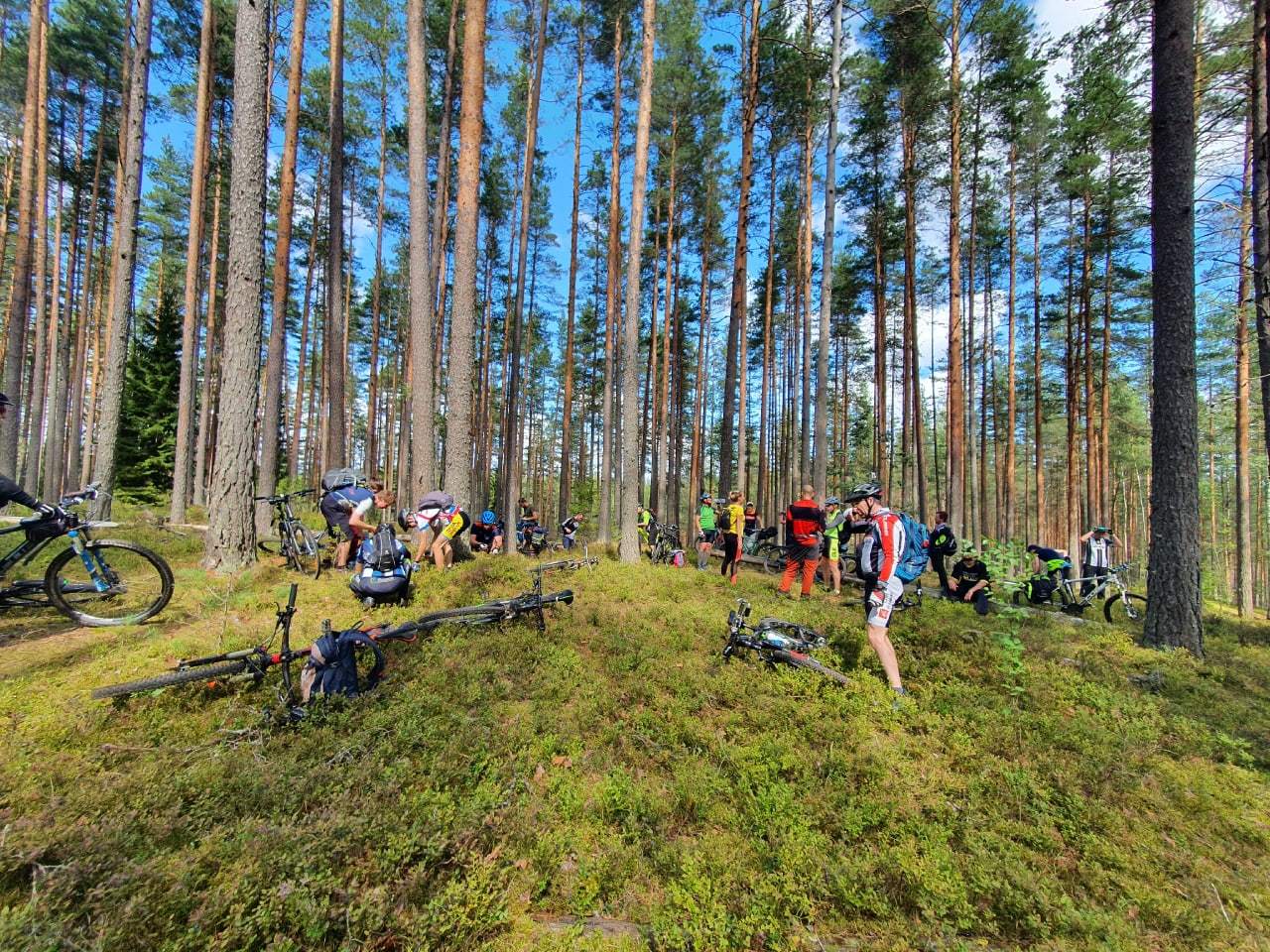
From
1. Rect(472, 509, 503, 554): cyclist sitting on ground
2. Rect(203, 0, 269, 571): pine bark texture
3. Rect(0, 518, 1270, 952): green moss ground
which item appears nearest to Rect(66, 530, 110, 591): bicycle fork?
Rect(0, 518, 1270, 952): green moss ground

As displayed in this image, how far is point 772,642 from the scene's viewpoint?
5.35m

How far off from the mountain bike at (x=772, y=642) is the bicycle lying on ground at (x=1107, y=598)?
6.71 meters

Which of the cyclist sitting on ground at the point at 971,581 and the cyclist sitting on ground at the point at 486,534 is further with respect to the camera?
the cyclist sitting on ground at the point at 486,534

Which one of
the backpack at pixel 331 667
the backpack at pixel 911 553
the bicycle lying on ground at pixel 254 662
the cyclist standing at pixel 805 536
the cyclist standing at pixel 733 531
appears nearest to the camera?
the bicycle lying on ground at pixel 254 662

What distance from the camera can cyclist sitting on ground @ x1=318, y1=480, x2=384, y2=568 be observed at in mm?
6484

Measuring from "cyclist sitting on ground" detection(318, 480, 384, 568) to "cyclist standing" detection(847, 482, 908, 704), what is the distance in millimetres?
6183

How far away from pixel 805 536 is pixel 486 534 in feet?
24.1

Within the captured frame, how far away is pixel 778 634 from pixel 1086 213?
68.9 ft

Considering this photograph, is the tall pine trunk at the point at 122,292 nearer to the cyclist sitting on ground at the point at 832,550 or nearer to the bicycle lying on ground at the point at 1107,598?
the cyclist sitting on ground at the point at 832,550

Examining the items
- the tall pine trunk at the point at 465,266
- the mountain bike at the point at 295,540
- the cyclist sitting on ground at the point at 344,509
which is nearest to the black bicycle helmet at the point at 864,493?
the cyclist sitting on ground at the point at 344,509

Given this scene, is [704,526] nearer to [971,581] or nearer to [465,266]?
[971,581]

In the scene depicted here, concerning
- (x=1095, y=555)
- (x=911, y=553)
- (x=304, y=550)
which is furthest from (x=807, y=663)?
(x=1095, y=555)

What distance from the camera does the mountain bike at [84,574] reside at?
4.41m

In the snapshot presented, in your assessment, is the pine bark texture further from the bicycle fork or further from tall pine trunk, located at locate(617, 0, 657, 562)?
tall pine trunk, located at locate(617, 0, 657, 562)
